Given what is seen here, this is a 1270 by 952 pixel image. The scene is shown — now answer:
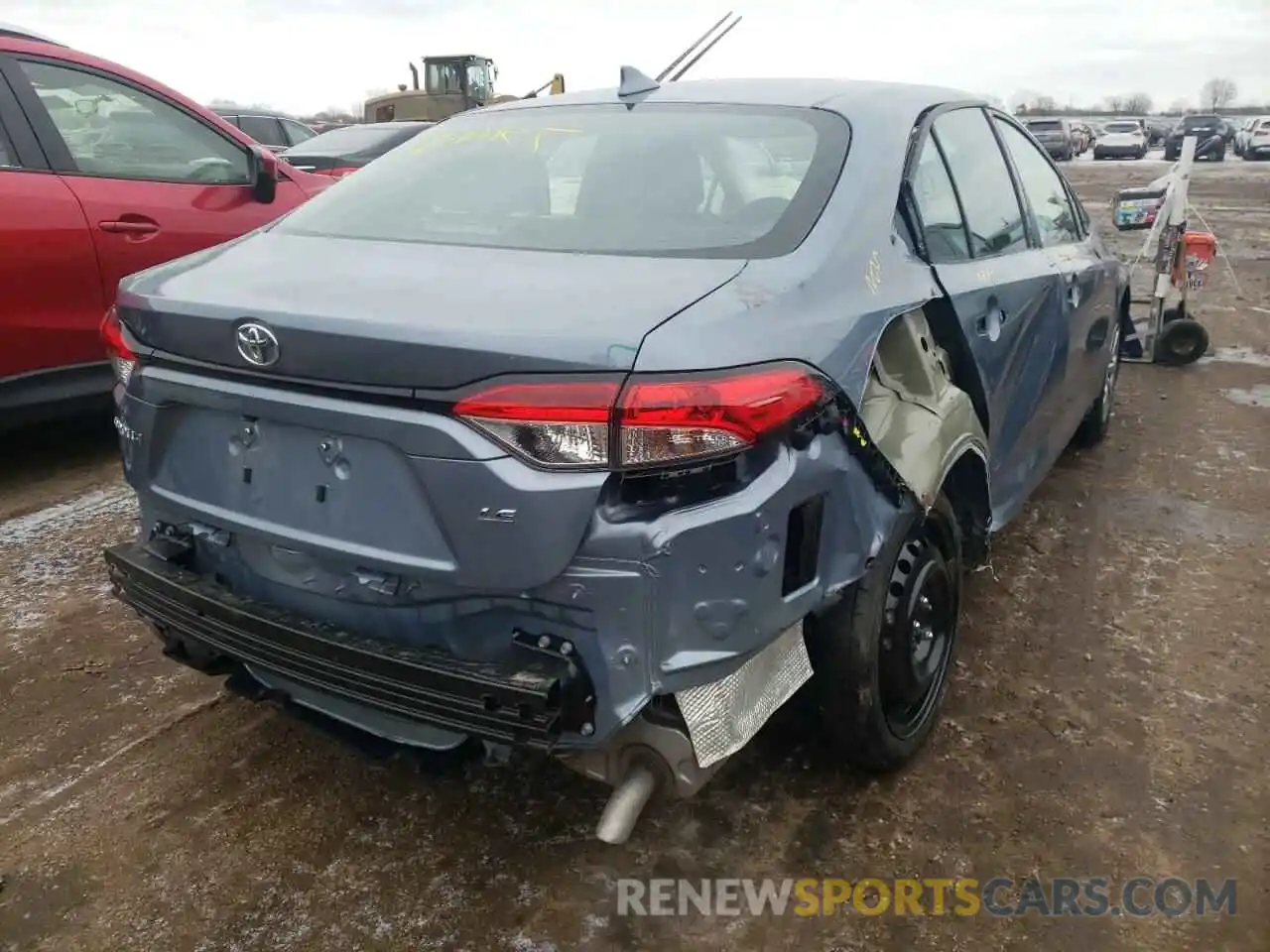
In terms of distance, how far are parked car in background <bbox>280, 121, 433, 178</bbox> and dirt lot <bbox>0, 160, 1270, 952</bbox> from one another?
436 centimetres

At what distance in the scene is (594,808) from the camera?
8.27 ft

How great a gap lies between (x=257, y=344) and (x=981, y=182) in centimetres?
225

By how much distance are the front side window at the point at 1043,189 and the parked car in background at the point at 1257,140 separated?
3851 centimetres

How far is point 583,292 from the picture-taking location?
6.54 feet

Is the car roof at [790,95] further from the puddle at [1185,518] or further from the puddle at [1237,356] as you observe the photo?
the puddle at [1237,356]

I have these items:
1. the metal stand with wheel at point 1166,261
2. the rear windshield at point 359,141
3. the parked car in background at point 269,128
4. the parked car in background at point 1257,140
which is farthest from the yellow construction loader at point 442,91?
the parked car in background at point 1257,140

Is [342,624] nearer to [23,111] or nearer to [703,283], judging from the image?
[703,283]

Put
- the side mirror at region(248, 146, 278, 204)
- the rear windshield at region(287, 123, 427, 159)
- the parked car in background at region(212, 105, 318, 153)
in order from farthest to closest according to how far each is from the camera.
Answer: the parked car in background at region(212, 105, 318, 153) < the rear windshield at region(287, 123, 427, 159) < the side mirror at region(248, 146, 278, 204)

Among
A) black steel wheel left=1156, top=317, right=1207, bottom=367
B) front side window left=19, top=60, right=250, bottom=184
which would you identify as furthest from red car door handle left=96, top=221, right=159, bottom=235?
black steel wheel left=1156, top=317, right=1207, bottom=367

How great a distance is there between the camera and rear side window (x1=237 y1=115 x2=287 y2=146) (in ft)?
44.9

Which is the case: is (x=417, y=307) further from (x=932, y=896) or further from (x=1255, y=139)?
(x=1255, y=139)

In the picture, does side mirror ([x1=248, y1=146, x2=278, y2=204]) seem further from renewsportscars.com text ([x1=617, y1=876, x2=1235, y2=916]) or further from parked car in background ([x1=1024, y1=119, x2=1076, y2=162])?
parked car in background ([x1=1024, y1=119, x2=1076, y2=162])

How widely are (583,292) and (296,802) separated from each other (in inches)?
56.8

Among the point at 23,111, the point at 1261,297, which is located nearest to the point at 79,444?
the point at 23,111
